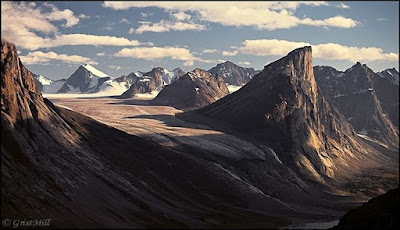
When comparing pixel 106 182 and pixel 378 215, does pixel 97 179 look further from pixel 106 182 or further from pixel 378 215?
pixel 378 215

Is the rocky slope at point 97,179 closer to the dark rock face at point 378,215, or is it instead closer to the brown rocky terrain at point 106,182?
the brown rocky terrain at point 106,182

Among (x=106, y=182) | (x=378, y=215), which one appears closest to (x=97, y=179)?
(x=106, y=182)

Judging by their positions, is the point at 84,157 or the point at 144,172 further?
the point at 144,172

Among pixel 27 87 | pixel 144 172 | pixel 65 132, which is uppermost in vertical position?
pixel 27 87

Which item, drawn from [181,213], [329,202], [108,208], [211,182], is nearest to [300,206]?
[329,202]

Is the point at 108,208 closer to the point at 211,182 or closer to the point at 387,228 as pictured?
the point at 211,182

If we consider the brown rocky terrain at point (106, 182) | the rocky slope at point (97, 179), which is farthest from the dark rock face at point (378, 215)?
the rocky slope at point (97, 179)

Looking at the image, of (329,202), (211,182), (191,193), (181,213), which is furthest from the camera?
(329,202)

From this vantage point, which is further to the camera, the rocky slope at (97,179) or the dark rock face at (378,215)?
the rocky slope at (97,179)

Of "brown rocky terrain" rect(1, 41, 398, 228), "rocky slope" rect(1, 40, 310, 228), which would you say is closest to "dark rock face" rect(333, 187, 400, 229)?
"brown rocky terrain" rect(1, 41, 398, 228)

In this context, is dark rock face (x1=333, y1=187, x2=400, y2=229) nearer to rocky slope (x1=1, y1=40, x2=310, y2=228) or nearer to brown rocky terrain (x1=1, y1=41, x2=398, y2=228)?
brown rocky terrain (x1=1, y1=41, x2=398, y2=228)
